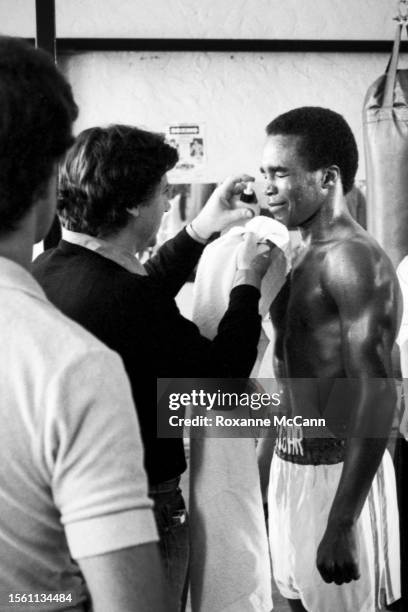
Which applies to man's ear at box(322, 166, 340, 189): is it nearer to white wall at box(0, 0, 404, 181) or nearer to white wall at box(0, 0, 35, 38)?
white wall at box(0, 0, 404, 181)

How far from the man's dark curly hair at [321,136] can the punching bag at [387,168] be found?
9cm

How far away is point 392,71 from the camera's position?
114 centimetres

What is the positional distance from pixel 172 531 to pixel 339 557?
11.7 inches

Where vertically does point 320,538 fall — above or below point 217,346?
below

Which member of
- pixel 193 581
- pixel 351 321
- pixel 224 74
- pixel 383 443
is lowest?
pixel 193 581

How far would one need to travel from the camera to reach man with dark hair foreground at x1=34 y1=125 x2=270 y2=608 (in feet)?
2.62

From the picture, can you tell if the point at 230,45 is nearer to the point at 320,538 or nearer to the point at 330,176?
the point at 330,176

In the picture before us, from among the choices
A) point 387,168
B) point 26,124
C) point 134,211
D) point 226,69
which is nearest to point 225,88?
point 226,69

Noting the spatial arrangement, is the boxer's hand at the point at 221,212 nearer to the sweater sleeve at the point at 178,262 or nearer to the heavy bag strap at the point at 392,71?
the sweater sleeve at the point at 178,262


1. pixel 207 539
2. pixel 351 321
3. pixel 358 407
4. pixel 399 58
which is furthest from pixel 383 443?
pixel 399 58

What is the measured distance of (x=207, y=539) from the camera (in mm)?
928

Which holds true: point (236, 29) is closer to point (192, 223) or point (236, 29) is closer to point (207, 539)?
point (192, 223)

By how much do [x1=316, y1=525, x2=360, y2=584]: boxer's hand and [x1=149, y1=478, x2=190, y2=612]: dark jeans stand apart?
9.6 inches

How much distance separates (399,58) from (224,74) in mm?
293
